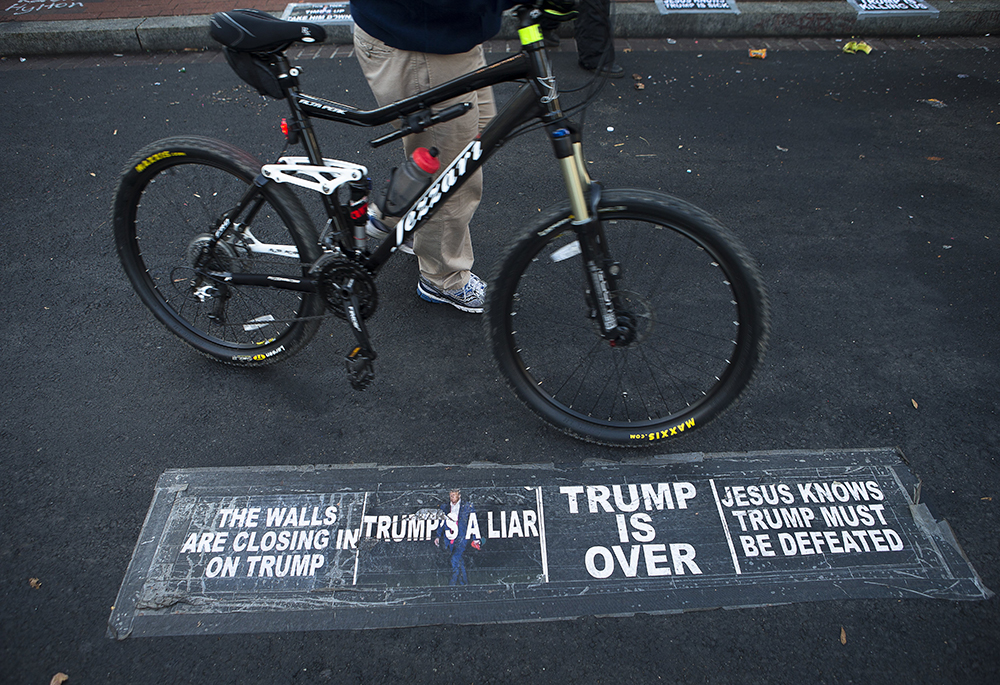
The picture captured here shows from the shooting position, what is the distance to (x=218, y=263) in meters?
2.78

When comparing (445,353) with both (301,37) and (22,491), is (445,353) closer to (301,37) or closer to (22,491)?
(301,37)

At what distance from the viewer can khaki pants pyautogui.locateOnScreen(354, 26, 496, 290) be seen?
266 cm

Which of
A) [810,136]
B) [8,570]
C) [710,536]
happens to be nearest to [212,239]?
[8,570]

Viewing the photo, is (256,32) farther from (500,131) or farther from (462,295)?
(462,295)

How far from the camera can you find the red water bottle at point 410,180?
2.39 meters

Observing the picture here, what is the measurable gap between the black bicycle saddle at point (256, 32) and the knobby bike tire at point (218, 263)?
444mm

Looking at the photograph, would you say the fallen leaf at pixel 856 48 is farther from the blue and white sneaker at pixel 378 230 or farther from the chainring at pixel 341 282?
the chainring at pixel 341 282

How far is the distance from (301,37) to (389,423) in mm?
1583

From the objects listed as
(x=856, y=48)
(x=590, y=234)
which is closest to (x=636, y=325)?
(x=590, y=234)

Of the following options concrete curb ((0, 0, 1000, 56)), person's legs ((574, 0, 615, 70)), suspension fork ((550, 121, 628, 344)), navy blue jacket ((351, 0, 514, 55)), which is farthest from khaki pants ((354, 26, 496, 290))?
concrete curb ((0, 0, 1000, 56))

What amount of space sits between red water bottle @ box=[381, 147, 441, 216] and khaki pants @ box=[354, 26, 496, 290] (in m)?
0.12

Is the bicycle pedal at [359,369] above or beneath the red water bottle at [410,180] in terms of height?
beneath

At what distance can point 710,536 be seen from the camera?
2.37m

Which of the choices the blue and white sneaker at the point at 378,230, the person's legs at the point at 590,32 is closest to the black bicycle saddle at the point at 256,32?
the blue and white sneaker at the point at 378,230
